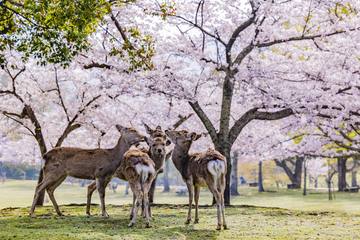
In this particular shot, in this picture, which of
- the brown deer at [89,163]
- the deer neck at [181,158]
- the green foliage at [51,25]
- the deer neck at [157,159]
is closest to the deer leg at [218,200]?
the deer neck at [181,158]

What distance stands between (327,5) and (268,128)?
15.4 m

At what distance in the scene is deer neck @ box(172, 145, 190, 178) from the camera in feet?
36.4

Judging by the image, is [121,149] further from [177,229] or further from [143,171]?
[177,229]

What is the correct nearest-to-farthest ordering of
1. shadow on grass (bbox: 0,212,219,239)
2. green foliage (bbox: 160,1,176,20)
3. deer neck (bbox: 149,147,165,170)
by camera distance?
shadow on grass (bbox: 0,212,219,239) < green foliage (bbox: 160,1,176,20) < deer neck (bbox: 149,147,165,170)

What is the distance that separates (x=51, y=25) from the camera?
8367mm

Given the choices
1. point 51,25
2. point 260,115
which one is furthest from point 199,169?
point 260,115

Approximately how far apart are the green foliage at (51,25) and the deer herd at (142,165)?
2.67 m

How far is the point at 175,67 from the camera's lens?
19.8 meters

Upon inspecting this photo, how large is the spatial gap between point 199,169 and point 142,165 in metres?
1.24

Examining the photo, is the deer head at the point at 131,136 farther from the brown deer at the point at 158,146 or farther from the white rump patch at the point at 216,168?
the white rump patch at the point at 216,168

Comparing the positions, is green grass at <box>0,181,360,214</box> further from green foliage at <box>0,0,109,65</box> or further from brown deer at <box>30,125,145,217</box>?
green foliage at <box>0,0,109,65</box>

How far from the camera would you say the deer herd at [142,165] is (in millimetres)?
9836

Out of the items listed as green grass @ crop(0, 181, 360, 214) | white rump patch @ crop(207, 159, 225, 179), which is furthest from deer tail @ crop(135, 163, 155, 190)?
green grass @ crop(0, 181, 360, 214)

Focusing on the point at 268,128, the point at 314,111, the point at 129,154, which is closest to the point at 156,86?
the point at 314,111
